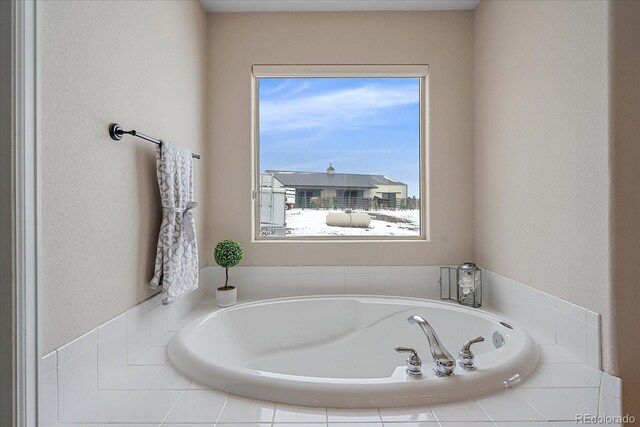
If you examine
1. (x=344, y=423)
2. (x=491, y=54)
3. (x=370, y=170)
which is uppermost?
(x=491, y=54)

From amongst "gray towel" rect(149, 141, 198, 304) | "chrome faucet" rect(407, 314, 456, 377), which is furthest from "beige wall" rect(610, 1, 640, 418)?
"gray towel" rect(149, 141, 198, 304)

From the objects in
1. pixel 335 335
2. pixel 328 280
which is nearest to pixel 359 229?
pixel 328 280

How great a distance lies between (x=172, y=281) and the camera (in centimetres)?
149

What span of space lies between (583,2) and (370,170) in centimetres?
140

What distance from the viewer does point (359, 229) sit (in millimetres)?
2406

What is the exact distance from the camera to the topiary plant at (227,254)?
6.71 ft

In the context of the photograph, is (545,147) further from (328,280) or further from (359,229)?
(328,280)

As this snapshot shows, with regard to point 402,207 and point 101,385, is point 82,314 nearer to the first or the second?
point 101,385

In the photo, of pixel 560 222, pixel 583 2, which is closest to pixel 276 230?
pixel 560 222

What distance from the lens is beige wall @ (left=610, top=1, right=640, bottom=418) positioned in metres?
1.16

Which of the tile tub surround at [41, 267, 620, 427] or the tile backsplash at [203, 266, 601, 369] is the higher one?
the tile backsplash at [203, 266, 601, 369]
